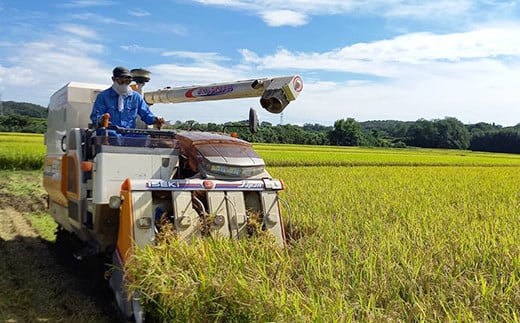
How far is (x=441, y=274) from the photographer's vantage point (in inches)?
152

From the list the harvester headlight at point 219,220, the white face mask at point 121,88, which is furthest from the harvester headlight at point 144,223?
the white face mask at point 121,88

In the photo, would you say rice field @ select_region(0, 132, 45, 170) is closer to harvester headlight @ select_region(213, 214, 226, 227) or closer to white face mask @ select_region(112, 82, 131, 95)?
white face mask @ select_region(112, 82, 131, 95)

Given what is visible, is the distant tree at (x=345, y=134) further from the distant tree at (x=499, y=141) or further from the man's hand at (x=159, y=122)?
the man's hand at (x=159, y=122)

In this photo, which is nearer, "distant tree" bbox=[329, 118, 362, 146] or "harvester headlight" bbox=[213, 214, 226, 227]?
"harvester headlight" bbox=[213, 214, 226, 227]

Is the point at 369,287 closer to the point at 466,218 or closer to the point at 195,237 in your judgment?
the point at 195,237

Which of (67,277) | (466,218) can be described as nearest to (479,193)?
(466,218)

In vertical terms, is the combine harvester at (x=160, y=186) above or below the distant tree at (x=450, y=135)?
below

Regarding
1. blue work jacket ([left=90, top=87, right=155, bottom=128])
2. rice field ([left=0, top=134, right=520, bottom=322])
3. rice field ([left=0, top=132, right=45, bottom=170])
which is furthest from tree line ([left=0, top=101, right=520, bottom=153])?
rice field ([left=0, top=134, right=520, bottom=322])

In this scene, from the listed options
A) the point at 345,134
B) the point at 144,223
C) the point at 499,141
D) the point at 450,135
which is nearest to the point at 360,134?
the point at 345,134

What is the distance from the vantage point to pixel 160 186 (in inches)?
187

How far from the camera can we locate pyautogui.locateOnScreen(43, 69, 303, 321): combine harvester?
4.67m

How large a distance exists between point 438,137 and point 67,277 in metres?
72.8

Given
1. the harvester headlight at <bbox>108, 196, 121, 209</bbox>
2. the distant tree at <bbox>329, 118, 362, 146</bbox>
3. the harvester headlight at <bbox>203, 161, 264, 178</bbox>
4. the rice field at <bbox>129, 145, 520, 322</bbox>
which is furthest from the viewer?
the distant tree at <bbox>329, 118, 362, 146</bbox>

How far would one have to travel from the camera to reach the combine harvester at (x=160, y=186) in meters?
4.67
